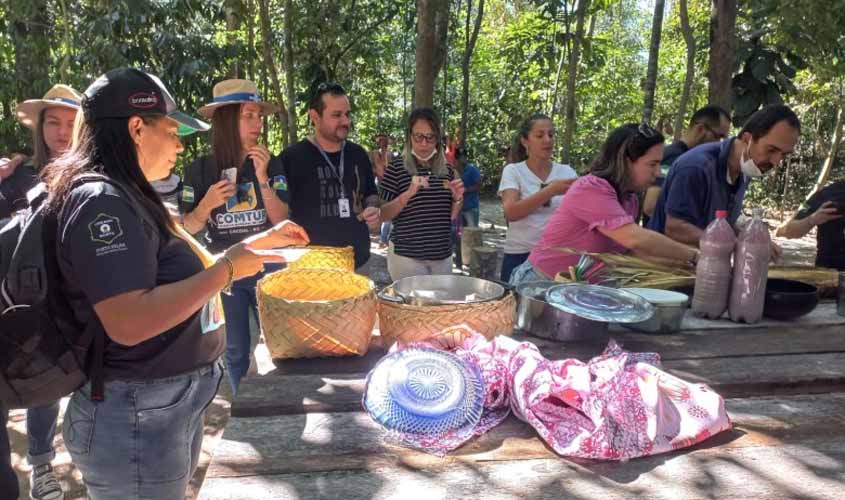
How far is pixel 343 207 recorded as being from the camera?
10.9 ft

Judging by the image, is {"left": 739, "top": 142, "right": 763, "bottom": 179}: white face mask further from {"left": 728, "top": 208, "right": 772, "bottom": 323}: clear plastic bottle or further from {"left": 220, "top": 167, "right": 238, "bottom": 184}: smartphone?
{"left": 220, "top": 167, "right": 238, "bottom": 184}: smartphone

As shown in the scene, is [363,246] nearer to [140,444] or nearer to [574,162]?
[140,444]

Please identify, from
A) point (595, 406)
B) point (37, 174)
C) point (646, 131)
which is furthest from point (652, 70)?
point (595, 406)

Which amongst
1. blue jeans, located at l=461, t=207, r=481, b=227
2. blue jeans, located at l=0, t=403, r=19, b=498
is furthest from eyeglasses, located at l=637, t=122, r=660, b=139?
blue jeans, located at l=461, t=207, r=481, b=227

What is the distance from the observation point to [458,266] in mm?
8172

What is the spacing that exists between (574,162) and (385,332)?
49.9ft

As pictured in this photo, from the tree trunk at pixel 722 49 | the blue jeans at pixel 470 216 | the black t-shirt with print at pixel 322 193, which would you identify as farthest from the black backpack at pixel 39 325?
the blue jeans at pixel 470 216

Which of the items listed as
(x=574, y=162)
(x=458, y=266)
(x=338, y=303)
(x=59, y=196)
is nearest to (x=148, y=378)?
(x=59, y=196)

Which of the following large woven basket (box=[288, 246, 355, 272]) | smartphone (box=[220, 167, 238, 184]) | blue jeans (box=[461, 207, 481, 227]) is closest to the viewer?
large woven basket (box=[288, 246, 355, 272])

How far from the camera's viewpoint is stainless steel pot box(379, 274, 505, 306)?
2.09 metres

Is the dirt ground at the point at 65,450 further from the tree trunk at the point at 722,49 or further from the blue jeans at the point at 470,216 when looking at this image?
the tree trunk at the point at 722,49

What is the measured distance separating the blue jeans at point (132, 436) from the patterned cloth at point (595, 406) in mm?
528

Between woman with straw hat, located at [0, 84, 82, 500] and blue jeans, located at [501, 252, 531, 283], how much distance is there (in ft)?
8.03

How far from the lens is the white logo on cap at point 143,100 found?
138 cm
